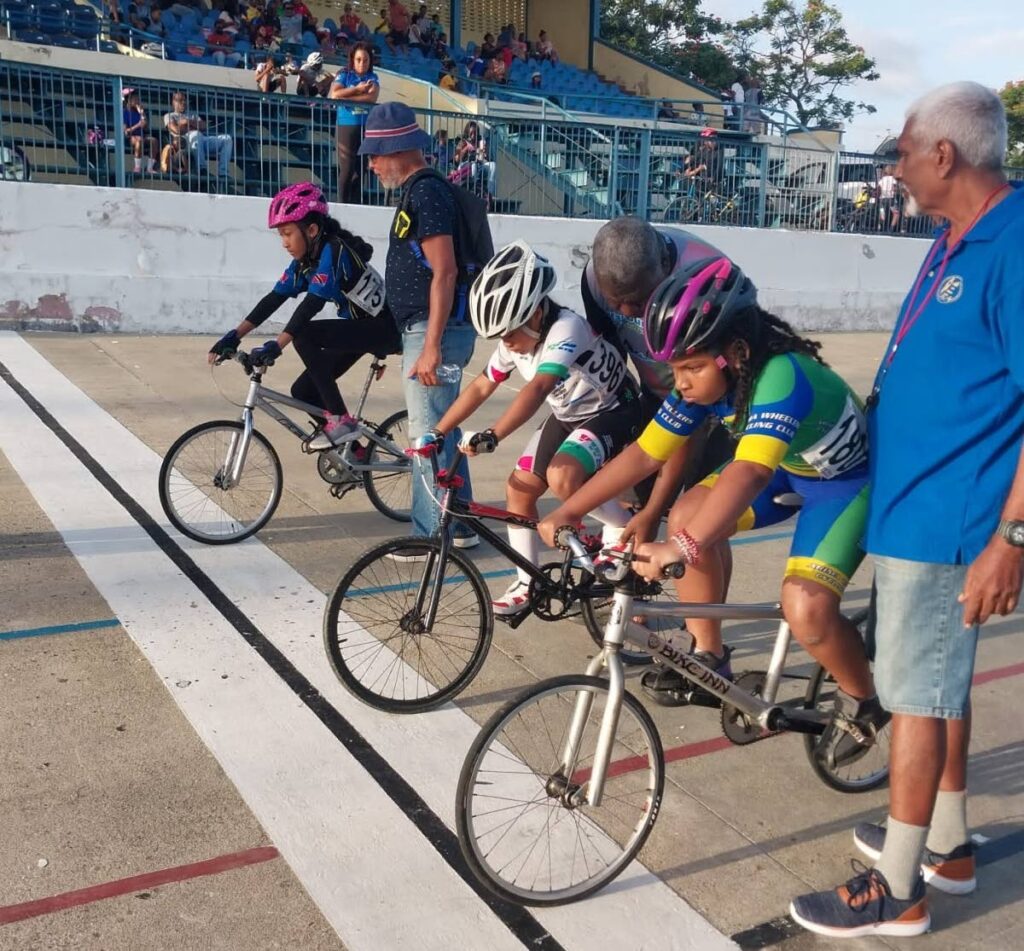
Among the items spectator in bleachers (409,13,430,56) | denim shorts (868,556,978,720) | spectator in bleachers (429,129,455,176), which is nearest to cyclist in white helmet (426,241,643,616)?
denim shorts (868,556,978,720)

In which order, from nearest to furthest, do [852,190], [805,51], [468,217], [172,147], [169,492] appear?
[468,217], [169,492], [172,147], [852,190], [805,51]

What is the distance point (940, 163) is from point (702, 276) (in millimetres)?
686

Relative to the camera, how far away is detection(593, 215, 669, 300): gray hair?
411 centimetres

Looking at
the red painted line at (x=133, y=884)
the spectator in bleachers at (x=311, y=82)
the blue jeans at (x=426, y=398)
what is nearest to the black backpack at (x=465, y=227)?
the blue jeans at (x=426, y=398)

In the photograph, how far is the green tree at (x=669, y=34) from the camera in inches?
1868

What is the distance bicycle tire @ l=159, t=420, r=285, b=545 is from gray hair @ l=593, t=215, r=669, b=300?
256cm

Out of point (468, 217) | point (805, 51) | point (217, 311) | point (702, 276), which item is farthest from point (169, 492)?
point (805, 51)

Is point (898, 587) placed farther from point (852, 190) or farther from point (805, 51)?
point (805, 51)

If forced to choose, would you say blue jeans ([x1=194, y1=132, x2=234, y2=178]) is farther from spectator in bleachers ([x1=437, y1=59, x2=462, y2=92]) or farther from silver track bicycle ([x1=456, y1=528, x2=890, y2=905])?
spectator in bleachers ([x1=437, y1=59, x2=462, y2=92])

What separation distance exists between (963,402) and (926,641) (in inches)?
24.1

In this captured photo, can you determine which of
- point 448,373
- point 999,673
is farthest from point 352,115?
point 999,673

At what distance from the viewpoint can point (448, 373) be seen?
5461 mm

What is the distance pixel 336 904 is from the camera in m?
3.07

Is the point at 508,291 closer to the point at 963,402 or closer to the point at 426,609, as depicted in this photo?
Result: the point at 426,609
